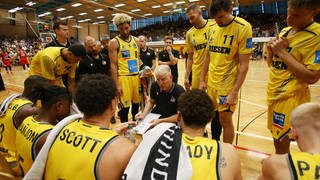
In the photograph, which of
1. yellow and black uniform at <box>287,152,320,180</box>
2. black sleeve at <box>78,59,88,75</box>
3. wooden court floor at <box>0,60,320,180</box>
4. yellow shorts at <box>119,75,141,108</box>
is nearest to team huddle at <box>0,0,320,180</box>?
yellow and black uniform at <box>287,152,320,180</box>

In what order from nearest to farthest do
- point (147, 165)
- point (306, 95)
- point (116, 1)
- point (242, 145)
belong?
point (147, 165) → point (306, 95) → point (242, 145) → point (116, 1)

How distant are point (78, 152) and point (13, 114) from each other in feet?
4.72

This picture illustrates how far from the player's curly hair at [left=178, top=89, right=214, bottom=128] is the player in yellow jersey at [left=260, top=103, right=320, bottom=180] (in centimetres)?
43

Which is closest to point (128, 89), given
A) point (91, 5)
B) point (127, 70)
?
point (127, 70)

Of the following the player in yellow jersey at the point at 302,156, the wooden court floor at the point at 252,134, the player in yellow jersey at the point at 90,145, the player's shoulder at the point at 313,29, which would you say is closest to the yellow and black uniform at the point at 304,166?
the player in yellow jersey at the point at 302,156

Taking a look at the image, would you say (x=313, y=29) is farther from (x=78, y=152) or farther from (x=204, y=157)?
(x=78, y=152)

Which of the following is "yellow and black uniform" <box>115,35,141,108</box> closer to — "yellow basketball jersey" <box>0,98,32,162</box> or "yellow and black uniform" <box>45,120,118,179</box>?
"yellow basketball jersey" <box>0,98,32,162</box>

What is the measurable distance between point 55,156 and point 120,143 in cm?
39

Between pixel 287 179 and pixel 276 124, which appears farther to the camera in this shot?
pixel 276 124

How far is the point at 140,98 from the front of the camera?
420 cm

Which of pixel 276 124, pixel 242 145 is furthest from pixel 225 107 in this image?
pixel 242 145

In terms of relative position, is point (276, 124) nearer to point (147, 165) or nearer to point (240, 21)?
point (240, 21)

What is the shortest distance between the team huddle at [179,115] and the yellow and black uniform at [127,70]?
0.45 ft

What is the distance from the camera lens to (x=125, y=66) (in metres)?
3.96
